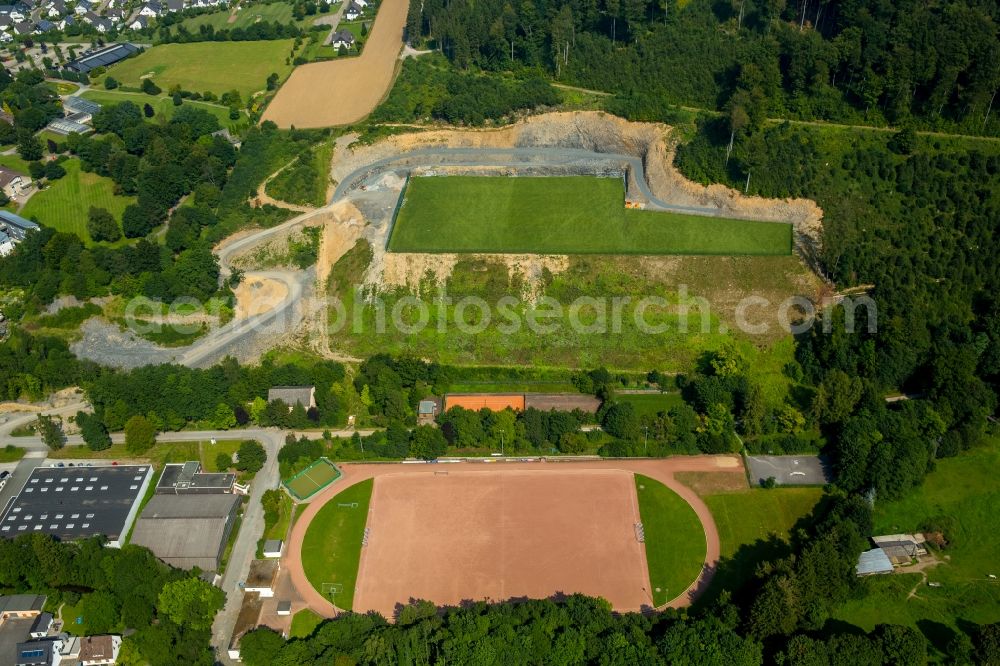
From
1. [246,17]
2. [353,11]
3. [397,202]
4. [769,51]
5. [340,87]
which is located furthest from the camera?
[246,17]

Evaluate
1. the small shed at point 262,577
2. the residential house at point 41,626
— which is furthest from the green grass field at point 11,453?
the small shed at point 262,577

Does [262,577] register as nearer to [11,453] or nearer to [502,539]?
[502,539]

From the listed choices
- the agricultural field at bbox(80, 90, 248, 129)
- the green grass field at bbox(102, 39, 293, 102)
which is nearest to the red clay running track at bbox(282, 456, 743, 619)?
the agricultural field at bbox(80, 90, 248, 129)

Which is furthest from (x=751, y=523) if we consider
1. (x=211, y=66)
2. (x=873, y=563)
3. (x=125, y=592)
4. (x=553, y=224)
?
(x=211, y=66)

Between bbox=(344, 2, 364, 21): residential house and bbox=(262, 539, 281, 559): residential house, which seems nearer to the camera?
bbox=(262, 539, 281, 559): residential house

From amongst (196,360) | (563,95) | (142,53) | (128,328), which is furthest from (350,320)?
(142,53)

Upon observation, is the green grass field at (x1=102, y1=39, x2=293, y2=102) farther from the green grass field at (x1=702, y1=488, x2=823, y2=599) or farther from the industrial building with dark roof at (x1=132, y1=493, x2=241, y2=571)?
the green grass field at (x1=702, y1=488, x2=823, y2=599)

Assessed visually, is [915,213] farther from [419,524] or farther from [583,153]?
[419,524]

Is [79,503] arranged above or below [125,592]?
below
